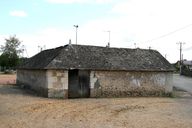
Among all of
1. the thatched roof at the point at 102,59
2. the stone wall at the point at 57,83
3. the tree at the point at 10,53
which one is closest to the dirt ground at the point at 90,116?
the stone wall at the point at 57,83

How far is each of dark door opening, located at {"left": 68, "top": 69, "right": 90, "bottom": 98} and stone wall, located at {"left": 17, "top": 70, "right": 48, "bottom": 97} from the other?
2.02 metres

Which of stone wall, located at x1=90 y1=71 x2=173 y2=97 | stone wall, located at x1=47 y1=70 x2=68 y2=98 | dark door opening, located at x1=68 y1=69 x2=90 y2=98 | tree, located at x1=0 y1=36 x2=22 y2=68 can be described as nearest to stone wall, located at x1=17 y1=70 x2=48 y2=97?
stone wall, located at x1=47 y1=70 x2=68 y2=98

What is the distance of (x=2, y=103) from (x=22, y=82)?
1603 cm

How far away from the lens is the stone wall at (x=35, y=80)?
2869cm

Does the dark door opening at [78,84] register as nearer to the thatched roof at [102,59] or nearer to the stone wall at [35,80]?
the thatched roof at [102,59]

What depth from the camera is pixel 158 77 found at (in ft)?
103

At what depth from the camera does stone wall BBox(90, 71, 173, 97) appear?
2894 cm

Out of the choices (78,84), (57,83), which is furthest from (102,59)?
(57,83)

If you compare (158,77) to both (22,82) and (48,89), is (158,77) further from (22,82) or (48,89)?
(22,82)

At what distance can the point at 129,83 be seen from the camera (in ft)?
98.6

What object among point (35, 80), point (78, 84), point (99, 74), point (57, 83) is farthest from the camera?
→ point (35, 80)

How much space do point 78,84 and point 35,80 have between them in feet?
15.9

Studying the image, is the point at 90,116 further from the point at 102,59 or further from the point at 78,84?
the point at 102,59

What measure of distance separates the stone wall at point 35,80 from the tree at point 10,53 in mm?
43410
